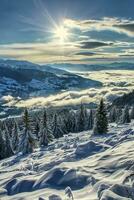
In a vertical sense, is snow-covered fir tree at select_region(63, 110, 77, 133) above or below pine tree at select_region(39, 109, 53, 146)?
below

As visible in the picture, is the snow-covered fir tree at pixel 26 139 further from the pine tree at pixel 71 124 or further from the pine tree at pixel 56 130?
the pine tree at pixel 71 124

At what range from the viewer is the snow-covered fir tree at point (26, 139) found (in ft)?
208

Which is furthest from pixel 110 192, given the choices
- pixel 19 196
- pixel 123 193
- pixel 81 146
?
pixel 81 146

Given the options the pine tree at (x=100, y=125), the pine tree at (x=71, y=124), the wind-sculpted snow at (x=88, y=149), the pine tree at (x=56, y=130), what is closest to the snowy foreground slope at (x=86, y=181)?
the wind-sculpted snow at (x=88, y=149)

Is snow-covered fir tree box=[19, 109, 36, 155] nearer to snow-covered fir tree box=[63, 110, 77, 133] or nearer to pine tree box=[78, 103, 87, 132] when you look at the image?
pine tree box=[78, 103, 87, 132]

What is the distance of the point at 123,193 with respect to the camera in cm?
2145

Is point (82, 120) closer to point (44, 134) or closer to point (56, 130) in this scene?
point (56, 130)

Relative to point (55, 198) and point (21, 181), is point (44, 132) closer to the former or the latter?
point (21, 181)

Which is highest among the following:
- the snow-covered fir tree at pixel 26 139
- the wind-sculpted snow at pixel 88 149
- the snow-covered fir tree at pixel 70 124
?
the wind-sculpted snow at pixel 88 149

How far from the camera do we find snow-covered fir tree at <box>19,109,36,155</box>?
63.3m

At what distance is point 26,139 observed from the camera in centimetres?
6531

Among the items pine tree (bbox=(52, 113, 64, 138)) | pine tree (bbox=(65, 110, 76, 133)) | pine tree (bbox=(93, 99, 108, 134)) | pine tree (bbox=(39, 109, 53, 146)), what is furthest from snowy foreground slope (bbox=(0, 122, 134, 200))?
pine tree (bbox=(65, 110, 76, 133))

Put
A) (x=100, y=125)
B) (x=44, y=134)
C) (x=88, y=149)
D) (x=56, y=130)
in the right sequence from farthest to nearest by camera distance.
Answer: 1. (x=56, y=130)
2. (x=44, y=134)
3. (x=100, y=125)
4. (x=88, y=149)

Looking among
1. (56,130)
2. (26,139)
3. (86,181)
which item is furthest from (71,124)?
(86,181)
